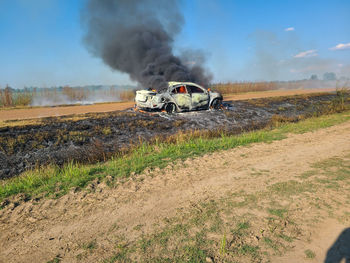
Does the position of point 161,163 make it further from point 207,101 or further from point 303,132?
point 207,101

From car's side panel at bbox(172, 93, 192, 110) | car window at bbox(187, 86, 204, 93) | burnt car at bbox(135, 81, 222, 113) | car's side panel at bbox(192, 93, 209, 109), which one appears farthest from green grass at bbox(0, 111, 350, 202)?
car window at bbox(187, 86, 204, 93)

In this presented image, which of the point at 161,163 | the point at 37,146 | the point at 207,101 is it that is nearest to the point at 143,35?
the point at 207,101

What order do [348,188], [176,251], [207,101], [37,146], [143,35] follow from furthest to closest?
[143,35], [207,101], [37,146], [348,188], [176,251]

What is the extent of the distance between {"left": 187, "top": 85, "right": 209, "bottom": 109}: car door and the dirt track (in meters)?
7.90

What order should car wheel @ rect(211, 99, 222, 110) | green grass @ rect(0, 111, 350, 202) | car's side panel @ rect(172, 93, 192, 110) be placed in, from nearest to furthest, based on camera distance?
1. green grass @ rect(0, 111, 350, 202)
2. car's side panel @ rect(172, 93, 192, 110)
3. car wheel @ rect(211, 99, 222, 110)

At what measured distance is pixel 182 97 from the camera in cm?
1420

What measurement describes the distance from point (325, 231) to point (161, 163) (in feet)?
13.0

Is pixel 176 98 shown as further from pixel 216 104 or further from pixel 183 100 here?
pixel 216 104

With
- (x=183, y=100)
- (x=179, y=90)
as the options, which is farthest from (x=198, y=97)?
(x=179, y=90)

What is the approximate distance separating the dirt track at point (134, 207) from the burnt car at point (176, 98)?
711 cm

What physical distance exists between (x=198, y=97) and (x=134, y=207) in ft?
36.5

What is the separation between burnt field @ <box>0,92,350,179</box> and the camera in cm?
825

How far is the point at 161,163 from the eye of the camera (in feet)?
21.7

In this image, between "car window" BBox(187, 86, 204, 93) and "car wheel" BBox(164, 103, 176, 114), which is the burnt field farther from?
"car window" BBox(187, 86, 204, 93)
